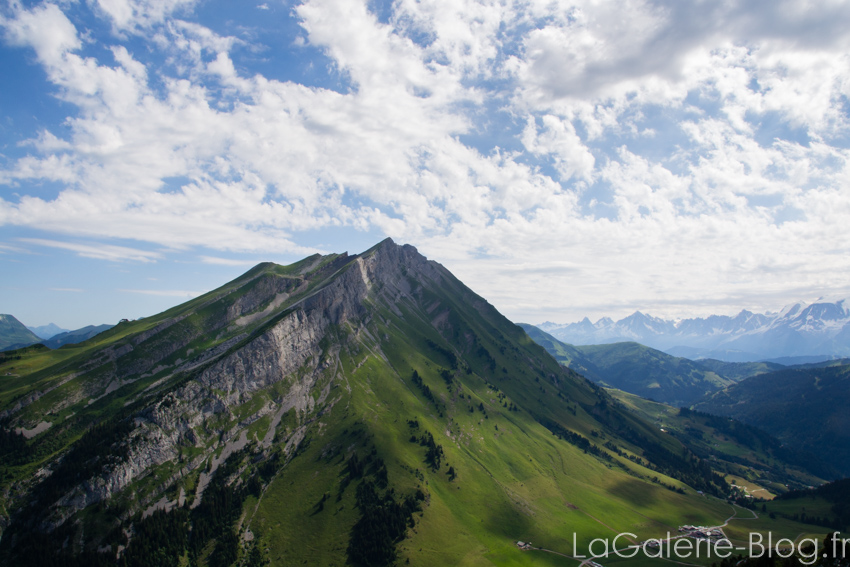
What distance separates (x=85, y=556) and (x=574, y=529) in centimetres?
20205

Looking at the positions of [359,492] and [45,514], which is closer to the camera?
[45,514]

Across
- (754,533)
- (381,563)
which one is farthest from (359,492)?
(754,533)

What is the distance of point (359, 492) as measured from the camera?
19225cm

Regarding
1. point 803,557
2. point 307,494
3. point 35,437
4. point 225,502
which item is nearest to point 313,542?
point 307,494

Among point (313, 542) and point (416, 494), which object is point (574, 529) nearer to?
point (416, 494)

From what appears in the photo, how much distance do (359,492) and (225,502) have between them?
5881 centimetres

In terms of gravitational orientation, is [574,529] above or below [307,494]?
below

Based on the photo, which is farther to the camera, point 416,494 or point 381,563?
point 416,494

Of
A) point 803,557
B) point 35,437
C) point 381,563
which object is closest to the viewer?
point 803,557

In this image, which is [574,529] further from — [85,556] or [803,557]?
[85,556]

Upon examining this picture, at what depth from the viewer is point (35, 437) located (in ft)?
615

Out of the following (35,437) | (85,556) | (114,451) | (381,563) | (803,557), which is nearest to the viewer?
(803,557)

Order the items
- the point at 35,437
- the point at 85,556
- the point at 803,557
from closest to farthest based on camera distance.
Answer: the point at 803,557 < the point at 85,556 < the point at 35,437

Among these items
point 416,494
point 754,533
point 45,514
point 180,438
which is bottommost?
point 754,533
